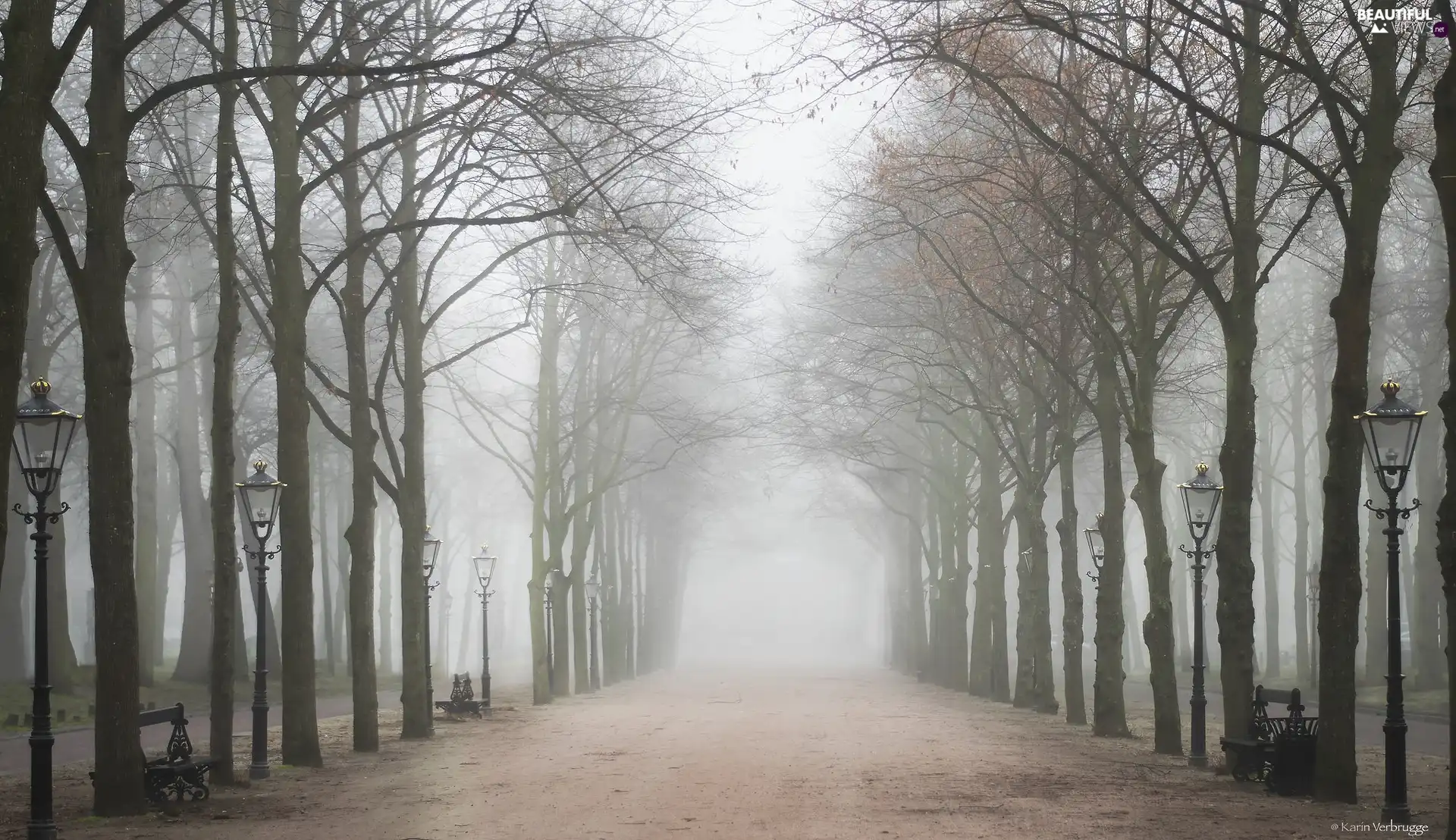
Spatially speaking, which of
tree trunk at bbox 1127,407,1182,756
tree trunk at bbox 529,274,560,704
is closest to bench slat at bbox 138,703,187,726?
tree trunk at bbox 1127,407,1182,756

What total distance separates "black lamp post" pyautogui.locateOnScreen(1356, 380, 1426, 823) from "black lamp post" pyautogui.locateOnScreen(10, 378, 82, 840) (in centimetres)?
932

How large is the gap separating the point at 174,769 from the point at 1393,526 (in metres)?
9.86

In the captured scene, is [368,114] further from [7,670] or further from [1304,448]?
[1304,448]

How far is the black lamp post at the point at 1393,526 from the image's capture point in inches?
435

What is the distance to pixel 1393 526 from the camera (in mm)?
11461

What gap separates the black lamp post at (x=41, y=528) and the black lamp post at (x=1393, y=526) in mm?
9318

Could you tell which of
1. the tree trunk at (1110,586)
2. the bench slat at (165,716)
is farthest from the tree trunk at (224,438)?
the tree trunk at (1110,586)

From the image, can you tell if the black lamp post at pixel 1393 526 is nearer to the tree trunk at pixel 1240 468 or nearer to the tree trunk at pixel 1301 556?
the tree trunk at pixel 1240 468

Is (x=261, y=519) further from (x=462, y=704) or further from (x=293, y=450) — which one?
(x=462, y=704)

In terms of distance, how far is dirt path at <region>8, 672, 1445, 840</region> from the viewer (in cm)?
1112

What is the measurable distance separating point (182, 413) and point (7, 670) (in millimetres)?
7266

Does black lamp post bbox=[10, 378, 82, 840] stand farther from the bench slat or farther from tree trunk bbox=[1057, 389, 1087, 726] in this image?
tree trunk bbox=[1057, 389, 1087, 726]

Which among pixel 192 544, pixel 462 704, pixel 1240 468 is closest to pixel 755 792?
pixel 1240 468

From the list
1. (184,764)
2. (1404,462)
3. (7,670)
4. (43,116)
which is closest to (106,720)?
(184,764)
